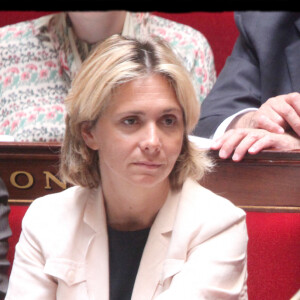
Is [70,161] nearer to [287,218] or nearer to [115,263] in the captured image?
[115,263]

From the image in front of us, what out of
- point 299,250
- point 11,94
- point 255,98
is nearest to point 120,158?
point 299,250

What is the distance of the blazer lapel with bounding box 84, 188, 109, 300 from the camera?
2.57ft

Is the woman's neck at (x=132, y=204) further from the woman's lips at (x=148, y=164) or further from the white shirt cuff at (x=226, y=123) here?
the white shirt cuff at (x=226, y=123)

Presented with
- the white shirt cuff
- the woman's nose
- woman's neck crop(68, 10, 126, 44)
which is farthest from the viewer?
woman's neck crop(68, 10, 126, 44)

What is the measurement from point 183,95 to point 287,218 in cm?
36

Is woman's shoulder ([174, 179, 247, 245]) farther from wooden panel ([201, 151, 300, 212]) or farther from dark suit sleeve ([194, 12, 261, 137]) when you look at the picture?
dark suit sleeve ([194, 12, 261, 137])

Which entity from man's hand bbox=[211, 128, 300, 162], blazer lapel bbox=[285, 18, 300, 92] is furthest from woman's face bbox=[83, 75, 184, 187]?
blazer lapel bbox=[285, 18, 300, 92]

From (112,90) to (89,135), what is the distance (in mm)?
110

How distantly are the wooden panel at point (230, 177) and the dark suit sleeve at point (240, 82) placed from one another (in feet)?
1.05

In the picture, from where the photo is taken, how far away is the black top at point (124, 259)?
809 mm

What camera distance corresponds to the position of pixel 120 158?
739mm

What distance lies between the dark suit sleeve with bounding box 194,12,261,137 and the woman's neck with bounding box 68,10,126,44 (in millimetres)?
344

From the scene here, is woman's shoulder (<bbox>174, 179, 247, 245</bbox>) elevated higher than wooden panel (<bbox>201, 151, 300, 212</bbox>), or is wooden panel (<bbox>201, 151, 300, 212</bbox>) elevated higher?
woman's shoulder (<bbox>174, 179, 247, 245</bbox>)

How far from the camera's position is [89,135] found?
2.70 feet
